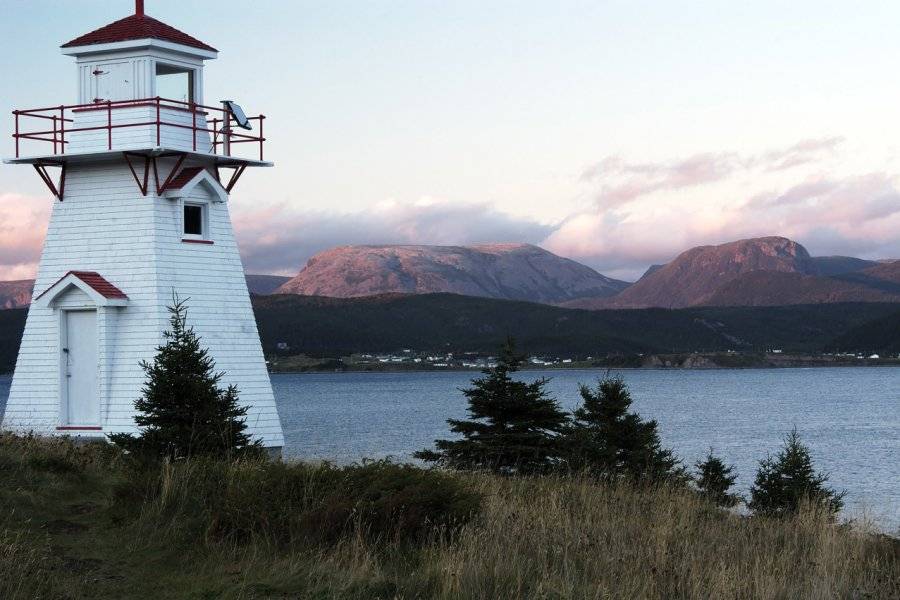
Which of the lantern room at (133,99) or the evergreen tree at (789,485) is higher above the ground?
the lantern room at (133,99)

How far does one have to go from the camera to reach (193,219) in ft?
83.3

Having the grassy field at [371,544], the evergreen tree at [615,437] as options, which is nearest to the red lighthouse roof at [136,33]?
the evergreen tree at [615,437]

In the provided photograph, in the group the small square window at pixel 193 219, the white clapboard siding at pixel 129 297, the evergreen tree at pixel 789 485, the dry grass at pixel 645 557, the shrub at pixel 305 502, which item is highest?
the small square window at pixel 193 219

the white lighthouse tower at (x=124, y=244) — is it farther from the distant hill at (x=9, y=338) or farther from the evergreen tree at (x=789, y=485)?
the distant hill at (x=9, y=338)

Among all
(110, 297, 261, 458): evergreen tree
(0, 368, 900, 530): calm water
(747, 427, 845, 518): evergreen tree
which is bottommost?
(0, 368, 900, 530): calm water

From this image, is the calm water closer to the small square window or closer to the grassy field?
the small square window

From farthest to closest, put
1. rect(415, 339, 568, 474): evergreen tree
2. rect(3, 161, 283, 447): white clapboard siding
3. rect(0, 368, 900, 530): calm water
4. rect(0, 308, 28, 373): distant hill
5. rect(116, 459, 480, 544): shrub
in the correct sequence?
1. rect(0, 308, 28, 373): distant hill
2. rect(0, 368, 900, 530): calm water
3. rect(3, 161, 283, 447): white clapboard siding
4. rect(415, 339, 568, 474): evergreen tree
5. rect(116, 459, 480, 544): shrub

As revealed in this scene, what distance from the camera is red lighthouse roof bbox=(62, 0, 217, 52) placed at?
2433cm

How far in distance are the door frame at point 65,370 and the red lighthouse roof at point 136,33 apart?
574 cm

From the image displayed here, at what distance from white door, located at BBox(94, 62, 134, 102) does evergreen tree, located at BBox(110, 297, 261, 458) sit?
353 inches

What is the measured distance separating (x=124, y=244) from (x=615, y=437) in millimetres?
11250

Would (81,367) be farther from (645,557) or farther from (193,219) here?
(645,557)

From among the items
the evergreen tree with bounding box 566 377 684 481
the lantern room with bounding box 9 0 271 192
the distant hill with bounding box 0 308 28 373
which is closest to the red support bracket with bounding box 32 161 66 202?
the lantern room with bounding box 9 0 271 192

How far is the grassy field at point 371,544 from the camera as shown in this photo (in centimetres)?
898
